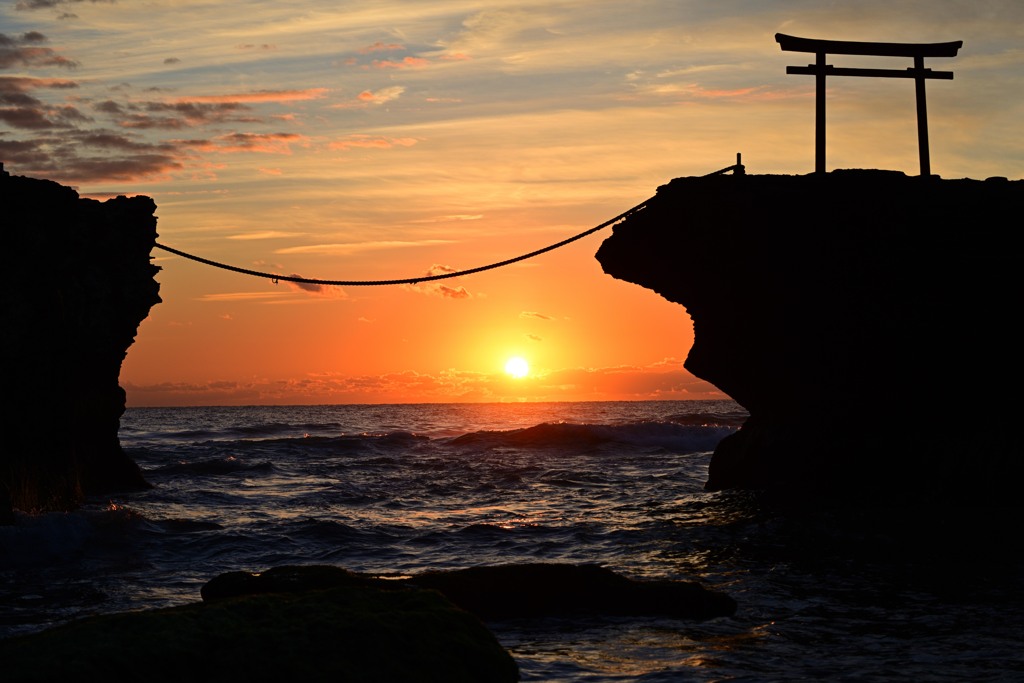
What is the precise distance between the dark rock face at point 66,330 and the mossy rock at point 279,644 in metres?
11.9

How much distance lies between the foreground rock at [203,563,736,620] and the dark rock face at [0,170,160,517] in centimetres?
994

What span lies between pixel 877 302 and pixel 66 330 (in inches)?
580

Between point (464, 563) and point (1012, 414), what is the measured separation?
9959 mm

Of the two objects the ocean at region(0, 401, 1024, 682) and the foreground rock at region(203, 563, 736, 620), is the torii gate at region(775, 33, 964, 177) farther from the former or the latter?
the foreground rock at region(203, 563, 736, 620)

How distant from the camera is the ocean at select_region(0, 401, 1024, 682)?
26.9ft

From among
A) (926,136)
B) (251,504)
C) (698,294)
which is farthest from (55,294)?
(926,136)

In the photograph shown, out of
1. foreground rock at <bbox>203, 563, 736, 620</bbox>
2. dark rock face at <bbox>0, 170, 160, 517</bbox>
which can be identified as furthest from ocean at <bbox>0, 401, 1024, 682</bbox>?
dark rock face at <bbox>0, 170, 160, 517</bbox>

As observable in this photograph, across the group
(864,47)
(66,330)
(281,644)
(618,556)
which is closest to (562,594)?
(618,556)

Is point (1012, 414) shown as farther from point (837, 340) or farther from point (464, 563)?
point (464, 563)

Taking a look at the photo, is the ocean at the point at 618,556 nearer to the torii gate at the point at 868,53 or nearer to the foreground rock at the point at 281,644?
the foreground rock at the point at 281,644

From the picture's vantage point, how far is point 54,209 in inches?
755

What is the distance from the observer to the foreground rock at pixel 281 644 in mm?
5395

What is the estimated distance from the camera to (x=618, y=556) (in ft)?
43.9

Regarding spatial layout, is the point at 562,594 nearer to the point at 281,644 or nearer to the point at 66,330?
the point at 281,644
